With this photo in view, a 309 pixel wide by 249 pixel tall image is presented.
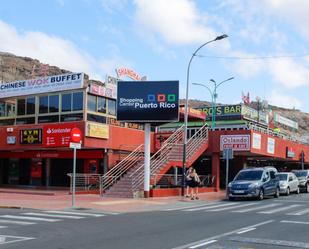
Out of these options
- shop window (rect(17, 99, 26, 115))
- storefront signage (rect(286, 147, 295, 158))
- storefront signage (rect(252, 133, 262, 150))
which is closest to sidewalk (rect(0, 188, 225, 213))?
storefront signage (rect(252, 133, 262, 150))

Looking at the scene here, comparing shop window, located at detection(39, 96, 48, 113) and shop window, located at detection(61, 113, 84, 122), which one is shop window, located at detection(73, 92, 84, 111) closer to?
shop window, located at detection(61, 113, 84, 122)

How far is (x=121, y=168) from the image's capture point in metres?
31.9

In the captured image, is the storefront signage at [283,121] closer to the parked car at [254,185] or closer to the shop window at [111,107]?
the shop window at [111,107]

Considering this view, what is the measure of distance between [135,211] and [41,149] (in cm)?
1650

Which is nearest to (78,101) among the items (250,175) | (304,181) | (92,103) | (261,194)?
(92,103)

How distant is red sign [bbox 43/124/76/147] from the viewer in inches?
1253

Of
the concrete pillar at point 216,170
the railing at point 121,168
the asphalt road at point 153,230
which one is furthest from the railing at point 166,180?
the asphalt road at point 153,230

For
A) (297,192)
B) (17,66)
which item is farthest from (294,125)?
(297,192)

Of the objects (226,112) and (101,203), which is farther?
(226,112)

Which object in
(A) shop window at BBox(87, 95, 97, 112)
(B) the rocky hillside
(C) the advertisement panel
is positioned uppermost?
(B) the rocky hillside

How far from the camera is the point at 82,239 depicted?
1224 cm

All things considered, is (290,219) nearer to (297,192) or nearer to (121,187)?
(121,187)

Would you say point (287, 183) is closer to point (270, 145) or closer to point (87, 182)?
point (270, 145)

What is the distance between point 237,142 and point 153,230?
2332cm
